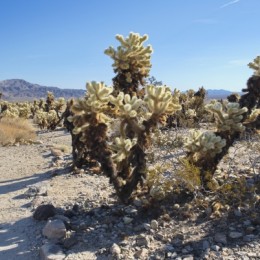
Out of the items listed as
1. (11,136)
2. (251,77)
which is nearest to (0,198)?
(251,77)

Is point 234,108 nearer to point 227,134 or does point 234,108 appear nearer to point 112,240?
point 227,134

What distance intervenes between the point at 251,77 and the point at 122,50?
2.36 meters

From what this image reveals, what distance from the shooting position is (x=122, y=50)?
7.56 m

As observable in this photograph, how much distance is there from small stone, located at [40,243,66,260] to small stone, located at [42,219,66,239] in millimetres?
189

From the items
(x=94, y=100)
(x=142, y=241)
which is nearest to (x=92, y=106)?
(x=94, y=100)

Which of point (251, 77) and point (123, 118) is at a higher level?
point (251, 77)

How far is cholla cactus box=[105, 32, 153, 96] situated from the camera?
7505 millimetres

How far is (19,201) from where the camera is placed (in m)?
7.20

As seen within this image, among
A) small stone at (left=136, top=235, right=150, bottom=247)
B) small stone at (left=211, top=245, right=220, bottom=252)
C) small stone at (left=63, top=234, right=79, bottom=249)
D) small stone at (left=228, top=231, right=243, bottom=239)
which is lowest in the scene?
small stone at (left=63, top=234, right=79, bottom=249)

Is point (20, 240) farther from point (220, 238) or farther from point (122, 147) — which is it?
point (220, 238)

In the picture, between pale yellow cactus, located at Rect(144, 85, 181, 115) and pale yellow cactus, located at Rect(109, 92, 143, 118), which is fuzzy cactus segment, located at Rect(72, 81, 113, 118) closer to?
pale yellow cactus, located at Rect(109, 92, 143, 118)

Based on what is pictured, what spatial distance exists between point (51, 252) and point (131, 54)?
13.1 feet

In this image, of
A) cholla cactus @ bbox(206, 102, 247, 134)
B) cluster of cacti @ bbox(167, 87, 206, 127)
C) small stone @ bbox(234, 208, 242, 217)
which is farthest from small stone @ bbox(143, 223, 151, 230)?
cluster of cacti @ bbox(167, 87, 206, 127)

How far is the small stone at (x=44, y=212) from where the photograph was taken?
6008mm
